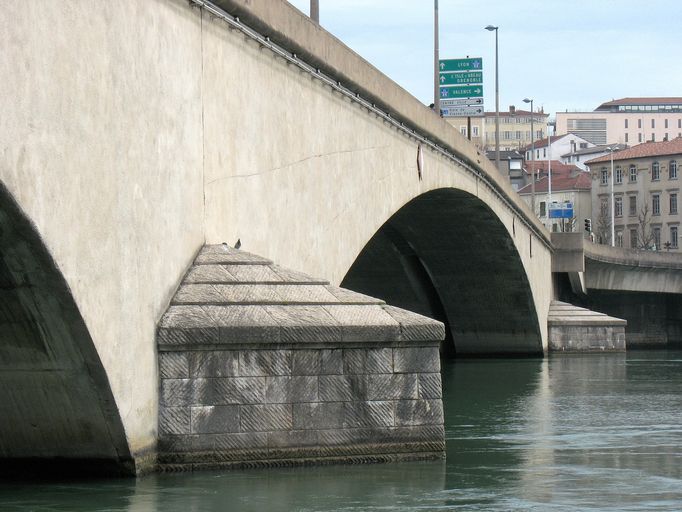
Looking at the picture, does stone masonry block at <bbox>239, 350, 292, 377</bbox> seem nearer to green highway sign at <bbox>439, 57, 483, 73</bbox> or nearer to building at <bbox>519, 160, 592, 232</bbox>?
green highway sign at <bbox>439, 57, 483, 73</bbox>

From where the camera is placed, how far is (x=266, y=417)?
12125 millimetres

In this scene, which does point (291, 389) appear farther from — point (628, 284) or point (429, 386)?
point (628, 284)

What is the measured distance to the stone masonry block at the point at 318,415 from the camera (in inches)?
481

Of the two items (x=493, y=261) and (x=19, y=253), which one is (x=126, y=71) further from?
(x=493, y=261)

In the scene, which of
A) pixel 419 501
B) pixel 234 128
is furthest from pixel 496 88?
pixel 419 501

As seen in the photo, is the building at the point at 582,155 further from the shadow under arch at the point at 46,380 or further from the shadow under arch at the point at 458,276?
the shadow under arch at the point at 46,380

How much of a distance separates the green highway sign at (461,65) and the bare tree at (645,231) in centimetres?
6419

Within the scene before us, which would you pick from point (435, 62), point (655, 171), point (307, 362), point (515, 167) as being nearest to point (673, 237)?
point (655, 171)

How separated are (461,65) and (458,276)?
7490mm

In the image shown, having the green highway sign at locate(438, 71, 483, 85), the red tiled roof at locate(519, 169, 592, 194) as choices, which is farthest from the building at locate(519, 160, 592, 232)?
the green highway sign at locate(438, 71, 483, 85)

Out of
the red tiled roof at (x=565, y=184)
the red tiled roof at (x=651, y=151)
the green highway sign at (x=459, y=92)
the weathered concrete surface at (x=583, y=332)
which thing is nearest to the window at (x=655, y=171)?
the red tiled roof at (x=651, y=151)

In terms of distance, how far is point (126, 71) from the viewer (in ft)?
39.1

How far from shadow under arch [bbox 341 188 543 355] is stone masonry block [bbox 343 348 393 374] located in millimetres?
23290

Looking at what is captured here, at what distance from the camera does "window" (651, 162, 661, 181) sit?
111 meters
